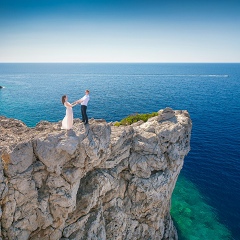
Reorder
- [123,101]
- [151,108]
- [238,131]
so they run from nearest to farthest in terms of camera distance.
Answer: [238,131]
[151,108]
[123,101]

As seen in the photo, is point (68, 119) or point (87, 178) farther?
point (87, 178)

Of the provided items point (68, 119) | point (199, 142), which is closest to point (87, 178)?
point (68, 119)

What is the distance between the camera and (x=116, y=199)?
24.3m

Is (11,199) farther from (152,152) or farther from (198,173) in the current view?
(198,173)

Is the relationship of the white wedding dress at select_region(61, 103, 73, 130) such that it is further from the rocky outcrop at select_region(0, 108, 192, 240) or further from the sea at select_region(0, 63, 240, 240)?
the sea at select_region(0, 63, 240, 240)

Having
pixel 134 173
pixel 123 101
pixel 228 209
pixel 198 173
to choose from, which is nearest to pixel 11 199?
pixel 134 173

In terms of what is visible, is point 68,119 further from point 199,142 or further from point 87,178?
point 199,142

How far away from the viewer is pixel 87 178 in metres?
22.4

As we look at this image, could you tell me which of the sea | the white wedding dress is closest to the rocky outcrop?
the white wedding dress

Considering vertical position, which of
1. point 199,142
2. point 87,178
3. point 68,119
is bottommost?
point 199,142

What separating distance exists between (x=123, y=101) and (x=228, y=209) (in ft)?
221

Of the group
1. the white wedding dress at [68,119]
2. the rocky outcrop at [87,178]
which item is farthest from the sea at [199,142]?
the white wedding dress at [68,119]

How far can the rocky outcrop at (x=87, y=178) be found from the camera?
18.0 meters

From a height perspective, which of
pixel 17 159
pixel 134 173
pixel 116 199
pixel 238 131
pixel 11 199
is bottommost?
pixel 238 131
